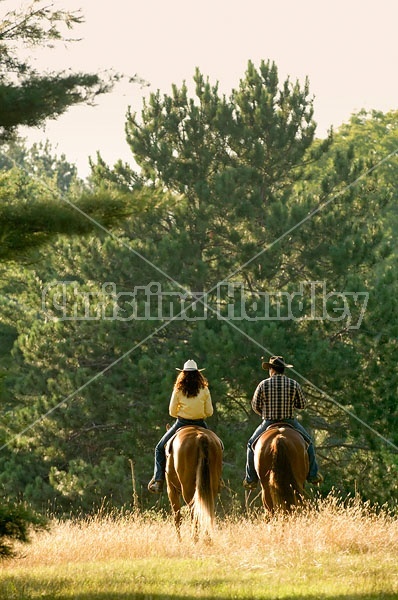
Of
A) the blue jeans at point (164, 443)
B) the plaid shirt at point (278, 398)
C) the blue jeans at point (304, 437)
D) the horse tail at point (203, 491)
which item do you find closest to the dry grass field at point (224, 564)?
the horse tail at point (203, 491)

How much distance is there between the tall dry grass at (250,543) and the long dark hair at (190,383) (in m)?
1.48

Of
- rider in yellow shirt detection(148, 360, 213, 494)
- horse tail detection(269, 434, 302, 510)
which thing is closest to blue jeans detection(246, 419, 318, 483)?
horse tail detection(269, 434, 302, 510)

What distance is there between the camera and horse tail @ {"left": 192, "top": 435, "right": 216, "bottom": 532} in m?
11.7

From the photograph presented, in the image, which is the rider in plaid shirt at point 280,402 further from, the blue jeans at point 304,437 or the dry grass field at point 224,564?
the dry grass field at point 224,564

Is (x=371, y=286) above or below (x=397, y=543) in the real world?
above

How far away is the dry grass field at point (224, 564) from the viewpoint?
26.5ft

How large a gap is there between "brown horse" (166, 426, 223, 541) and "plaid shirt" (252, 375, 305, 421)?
27.4 inches

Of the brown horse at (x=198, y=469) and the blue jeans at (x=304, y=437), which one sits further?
the blue jeans at (x=304, y=437)

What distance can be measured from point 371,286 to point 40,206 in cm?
2035

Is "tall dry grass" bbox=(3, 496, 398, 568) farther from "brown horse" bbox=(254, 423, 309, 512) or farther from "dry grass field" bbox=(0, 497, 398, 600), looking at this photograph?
"brown horse" bbox=(254, 423, 309, 512)

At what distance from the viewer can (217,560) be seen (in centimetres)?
970

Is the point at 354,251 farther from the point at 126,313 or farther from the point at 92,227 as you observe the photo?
the point at 92,227

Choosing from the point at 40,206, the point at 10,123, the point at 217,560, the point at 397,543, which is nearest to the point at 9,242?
the point at 40,206

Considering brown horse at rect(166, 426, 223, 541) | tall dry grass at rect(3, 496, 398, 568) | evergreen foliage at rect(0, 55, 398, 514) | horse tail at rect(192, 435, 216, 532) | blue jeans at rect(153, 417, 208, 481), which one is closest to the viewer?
tall dry grass at rect(3, 496, 398, 568)
